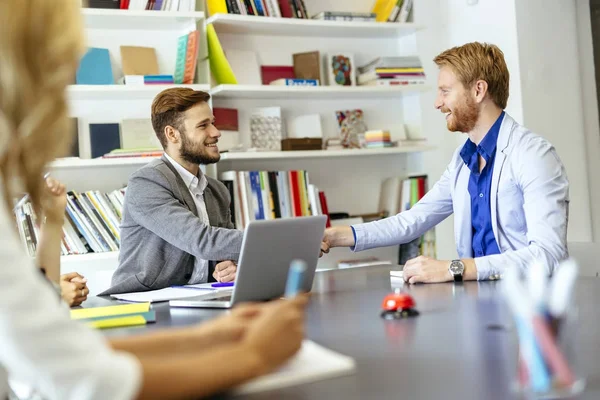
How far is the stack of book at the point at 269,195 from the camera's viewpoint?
3723 mm

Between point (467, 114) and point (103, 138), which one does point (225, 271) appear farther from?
point (103, 138)

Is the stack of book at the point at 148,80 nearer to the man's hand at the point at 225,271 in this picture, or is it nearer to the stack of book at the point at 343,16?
the stack of book at the point at 343,16

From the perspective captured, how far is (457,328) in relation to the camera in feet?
4.39

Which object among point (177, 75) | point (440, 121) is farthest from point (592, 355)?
point (440, 121)

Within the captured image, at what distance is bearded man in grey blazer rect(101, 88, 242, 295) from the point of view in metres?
2.51

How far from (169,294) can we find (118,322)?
54 centimetres

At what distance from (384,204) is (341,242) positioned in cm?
172

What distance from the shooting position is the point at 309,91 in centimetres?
393

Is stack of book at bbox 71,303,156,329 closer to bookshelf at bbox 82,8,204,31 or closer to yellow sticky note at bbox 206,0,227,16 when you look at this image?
bookshelf at bbox 82,8,204,31

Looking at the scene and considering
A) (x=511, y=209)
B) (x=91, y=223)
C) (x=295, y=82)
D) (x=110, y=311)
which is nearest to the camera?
(x=110, y=311)

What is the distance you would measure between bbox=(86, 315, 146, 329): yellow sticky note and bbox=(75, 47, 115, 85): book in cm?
218

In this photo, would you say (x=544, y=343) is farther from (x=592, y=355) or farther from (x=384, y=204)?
(x=384, y=204)

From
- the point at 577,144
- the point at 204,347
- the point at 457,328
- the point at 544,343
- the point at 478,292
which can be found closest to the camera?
the point at 544,343

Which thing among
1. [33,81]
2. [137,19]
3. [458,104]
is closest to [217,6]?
[137,19]
